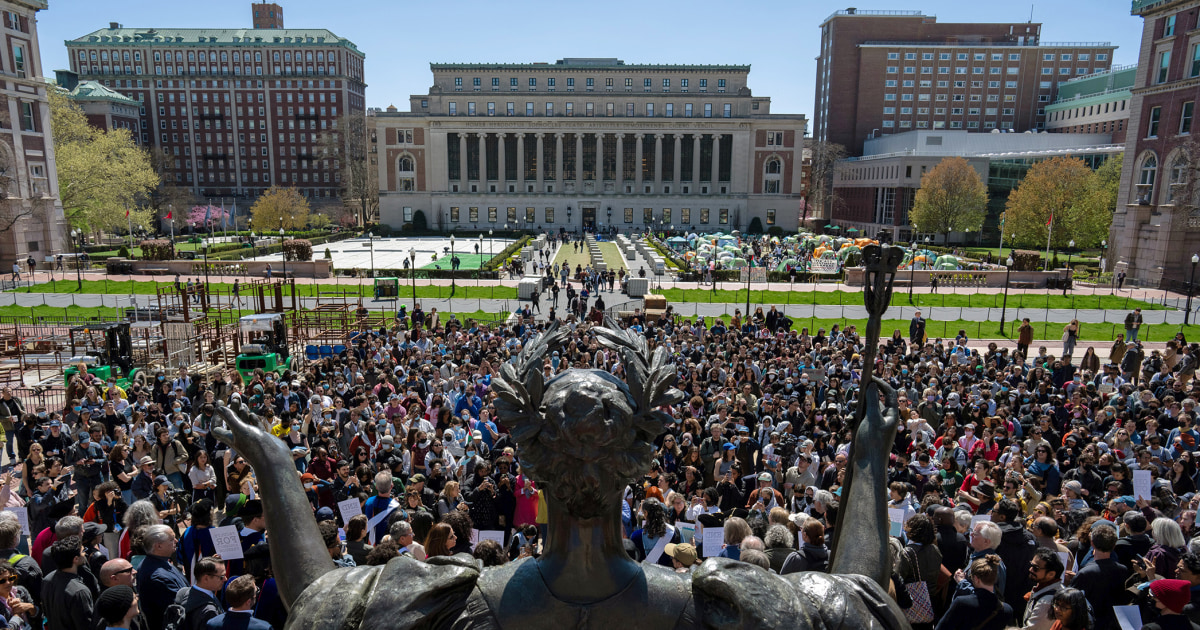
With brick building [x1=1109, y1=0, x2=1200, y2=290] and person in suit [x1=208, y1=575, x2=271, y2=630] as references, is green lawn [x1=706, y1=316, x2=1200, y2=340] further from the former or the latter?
person in suit [x1=208, y1=575, x2=271, y2=630]

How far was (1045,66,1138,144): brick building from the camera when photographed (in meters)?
92.7

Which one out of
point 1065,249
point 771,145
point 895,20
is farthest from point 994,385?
point 895,20

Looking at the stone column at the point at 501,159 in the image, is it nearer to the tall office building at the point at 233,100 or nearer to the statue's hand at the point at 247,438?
the tall office building at the point at 233,100

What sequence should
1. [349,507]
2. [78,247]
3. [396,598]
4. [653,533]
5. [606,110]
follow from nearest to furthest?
1. [396,598]
2. [653,533]
3. [349,507]
4. [78,247]
5. [606,110]

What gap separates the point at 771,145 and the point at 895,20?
37859 mm

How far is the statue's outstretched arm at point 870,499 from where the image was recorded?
2785 millimetres

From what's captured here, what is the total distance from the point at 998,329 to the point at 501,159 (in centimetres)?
8027

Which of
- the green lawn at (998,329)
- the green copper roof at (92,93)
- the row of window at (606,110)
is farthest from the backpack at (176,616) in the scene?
the green copper roof at (92,93)

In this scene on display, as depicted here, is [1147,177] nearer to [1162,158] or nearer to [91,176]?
[1162,158]

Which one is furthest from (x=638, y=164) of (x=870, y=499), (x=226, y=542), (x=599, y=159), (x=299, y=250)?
(x=870, y=499)

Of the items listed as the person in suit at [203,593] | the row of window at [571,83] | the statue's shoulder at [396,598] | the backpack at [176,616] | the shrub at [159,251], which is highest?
the row of window at [571,83]

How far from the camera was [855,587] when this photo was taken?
7.95 ft

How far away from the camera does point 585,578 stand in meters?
2.31

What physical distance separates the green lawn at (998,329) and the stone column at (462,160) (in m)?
76.4
